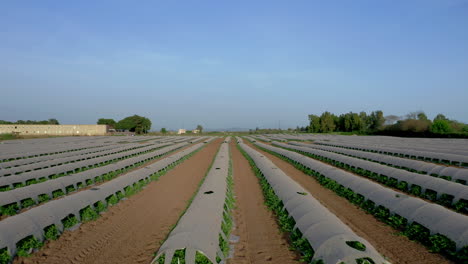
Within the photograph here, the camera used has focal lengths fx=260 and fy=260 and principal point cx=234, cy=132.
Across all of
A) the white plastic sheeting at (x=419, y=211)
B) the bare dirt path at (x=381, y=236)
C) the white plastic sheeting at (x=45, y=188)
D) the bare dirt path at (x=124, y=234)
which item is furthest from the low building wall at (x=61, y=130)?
the white plastic sheeting at (x=419, y=211)

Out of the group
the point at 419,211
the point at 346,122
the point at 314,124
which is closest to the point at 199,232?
the point at 419,211

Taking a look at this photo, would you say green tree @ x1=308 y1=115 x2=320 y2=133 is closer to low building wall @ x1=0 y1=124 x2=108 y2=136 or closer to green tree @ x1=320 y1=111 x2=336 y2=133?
green tree @ x1=320 y1=111 x2=336 y2=133

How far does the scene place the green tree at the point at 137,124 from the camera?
102 m

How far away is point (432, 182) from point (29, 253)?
1399 cm

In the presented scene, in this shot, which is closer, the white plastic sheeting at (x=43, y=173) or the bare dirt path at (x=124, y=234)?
the bare dirt path at (x=124, y=234)

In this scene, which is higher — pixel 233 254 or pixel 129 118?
pixel 129 118

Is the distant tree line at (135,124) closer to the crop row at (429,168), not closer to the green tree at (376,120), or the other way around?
the green tree at (376,120)

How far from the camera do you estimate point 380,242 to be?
6.98 meters

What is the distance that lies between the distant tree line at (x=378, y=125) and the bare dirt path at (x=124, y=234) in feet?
196

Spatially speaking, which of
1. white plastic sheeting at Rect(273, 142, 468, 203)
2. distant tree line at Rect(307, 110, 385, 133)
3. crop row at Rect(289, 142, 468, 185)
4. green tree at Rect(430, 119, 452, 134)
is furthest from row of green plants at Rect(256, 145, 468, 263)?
distant tree line at Rect(307, 110, 385, 133)

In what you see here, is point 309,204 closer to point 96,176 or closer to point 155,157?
point 96,176

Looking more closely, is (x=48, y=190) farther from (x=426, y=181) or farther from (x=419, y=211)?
(x=426, y=181)

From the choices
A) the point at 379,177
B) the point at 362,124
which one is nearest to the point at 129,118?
the point at 362,124

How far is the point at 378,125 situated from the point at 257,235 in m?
91.1
